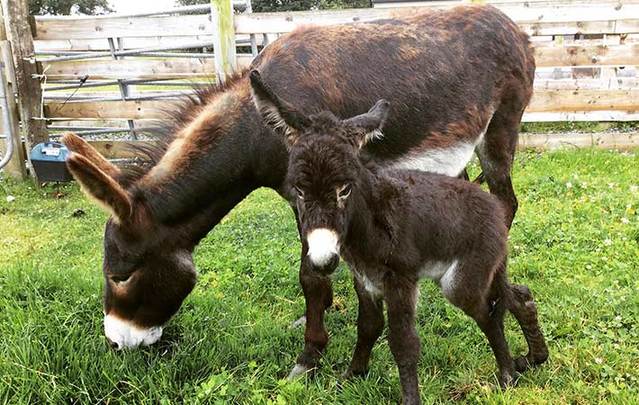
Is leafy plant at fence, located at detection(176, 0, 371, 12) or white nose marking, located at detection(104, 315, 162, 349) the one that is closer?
white nose marking, located at detection(104, 315, 162, 349)

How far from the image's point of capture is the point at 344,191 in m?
2.28

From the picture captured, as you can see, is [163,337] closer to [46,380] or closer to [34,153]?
[46,380]

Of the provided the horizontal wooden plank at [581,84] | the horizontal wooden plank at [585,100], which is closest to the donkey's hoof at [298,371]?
the horizontal wooden plank at [585,100]

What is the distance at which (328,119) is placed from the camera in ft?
7.82

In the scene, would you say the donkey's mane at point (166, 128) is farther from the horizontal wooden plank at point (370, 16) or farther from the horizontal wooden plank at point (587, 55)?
the horizontal wooden plank at point (587, 55)

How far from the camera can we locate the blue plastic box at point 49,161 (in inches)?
289

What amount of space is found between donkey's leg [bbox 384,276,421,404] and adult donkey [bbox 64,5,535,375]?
0.53 m

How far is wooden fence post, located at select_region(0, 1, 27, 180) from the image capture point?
23.9ft

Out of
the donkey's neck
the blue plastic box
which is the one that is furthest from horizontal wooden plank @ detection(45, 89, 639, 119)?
the donkey's neck

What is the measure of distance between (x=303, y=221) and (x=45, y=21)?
25.4 ft

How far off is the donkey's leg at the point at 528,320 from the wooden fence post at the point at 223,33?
17.9ft

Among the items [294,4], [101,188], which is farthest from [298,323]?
[294,4]

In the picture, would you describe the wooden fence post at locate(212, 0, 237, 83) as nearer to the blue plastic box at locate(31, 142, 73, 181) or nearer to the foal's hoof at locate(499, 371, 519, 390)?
the blue plastic box at locate(31, 142, 73, 181)

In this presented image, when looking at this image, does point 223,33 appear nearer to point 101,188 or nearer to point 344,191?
point 101,188
